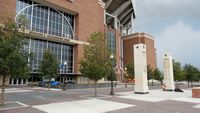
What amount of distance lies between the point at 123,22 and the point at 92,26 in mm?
41801

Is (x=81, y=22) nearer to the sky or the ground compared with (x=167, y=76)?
nearer to the sky

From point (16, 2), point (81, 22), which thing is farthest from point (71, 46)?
point (16, 2)

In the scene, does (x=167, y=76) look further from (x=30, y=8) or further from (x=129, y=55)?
(x=129, y=55)

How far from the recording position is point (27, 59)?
1359cm

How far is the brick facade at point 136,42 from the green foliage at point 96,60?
70078 mm

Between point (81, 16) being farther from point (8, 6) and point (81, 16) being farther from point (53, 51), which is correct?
point (8, 6)

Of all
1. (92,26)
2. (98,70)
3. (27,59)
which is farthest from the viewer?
(92,26)

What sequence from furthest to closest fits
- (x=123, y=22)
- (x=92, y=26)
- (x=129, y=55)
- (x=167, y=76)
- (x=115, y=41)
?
(x=123, y=22), (x=129, y=55), (x=115, y=41), (x=92, y=26), (x=167, y=76)

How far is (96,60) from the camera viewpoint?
1984 centimetres

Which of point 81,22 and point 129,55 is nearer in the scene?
point 81,22

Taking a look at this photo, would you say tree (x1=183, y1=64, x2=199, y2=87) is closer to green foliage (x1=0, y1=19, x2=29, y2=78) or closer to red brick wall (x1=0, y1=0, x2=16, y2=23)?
green foliage (x1=0, y1=19, x2=29, y2=78)

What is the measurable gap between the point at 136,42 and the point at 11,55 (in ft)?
268

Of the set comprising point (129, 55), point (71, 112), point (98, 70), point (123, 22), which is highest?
point (123, 22)

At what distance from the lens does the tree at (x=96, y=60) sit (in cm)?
1952
